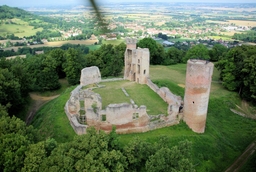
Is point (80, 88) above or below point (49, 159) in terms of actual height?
below

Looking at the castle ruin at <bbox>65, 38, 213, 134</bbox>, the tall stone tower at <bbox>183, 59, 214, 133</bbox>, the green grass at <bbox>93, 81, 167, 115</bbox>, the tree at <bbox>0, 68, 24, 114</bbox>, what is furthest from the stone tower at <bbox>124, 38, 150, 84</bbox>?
the tree at <bbox>0, 68, 24, 114</bbox>

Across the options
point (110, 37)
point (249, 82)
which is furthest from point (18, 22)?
point (249, 82)

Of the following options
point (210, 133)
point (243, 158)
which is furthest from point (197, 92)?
point (243, 158)

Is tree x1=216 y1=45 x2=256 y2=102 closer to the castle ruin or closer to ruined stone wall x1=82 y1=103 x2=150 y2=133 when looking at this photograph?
the castle ruin

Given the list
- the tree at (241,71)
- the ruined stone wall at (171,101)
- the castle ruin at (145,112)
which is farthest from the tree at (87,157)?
the tree at (241,71)

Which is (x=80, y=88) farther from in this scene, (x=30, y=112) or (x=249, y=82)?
(x=249, y=82)

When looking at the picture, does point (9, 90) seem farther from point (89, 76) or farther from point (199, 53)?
point (199, 53)
